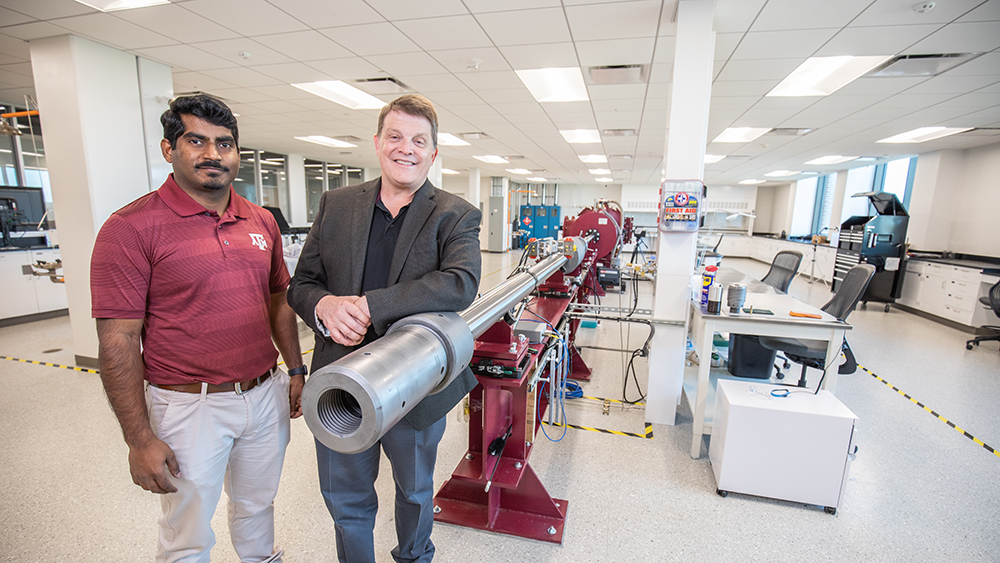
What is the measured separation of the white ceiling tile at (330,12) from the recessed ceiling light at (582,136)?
158 inches

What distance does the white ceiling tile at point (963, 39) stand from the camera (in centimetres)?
269

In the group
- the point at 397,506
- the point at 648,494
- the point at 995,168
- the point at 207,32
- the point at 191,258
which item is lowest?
the point at 648,494

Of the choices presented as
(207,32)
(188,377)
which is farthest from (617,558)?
(207,32)

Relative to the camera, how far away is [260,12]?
108 inches

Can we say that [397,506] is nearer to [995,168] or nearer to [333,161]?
[995,168]

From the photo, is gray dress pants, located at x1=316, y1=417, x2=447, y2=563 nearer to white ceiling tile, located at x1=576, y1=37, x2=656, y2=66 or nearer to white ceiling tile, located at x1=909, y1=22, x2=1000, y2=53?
white ceiling tile, located at x1=576, y1=37, x2=656, y2=66

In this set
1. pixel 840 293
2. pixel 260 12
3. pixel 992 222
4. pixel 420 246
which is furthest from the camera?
pixel 992 222

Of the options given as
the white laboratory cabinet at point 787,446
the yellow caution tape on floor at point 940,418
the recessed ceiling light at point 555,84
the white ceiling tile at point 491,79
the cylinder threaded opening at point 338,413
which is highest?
the recessed ceiling light at point 555,84

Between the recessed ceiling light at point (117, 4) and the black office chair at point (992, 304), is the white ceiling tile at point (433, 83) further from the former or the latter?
the black office chair at point (992, 304)

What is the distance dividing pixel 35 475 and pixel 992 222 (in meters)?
10.6

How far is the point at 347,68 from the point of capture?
3789 millimetres

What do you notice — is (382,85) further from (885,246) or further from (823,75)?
(885,246)

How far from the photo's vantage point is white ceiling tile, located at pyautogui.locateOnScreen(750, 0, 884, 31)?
246 cm

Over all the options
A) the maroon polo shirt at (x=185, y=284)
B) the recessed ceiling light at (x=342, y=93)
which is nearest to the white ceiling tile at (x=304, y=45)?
the recessed ceiling light at (x=342, y=93)
